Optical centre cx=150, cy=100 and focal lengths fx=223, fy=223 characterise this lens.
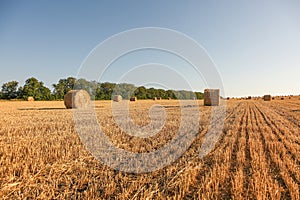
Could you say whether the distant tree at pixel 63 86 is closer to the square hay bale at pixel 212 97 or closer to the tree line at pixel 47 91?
the tree line at pixel 47 91

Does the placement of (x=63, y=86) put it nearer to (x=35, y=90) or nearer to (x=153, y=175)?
(x=35, y=90)

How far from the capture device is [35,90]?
61.0 m

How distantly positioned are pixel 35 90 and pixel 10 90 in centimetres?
814

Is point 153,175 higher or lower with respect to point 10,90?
lower

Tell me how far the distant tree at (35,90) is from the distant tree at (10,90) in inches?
128

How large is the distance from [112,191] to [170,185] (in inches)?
30.0

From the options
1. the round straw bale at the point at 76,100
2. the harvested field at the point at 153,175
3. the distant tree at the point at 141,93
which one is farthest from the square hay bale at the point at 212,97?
the distant tree at the point at 141,93

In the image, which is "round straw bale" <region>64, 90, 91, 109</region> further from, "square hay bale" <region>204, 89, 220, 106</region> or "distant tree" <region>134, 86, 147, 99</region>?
"distant tree" <region>134, 86, 147, 99</region>

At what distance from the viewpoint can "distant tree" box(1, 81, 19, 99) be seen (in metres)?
60.9

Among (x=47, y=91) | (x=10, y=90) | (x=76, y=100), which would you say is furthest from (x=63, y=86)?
(x=76, y=100)

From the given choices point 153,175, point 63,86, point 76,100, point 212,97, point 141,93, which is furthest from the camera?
point 63,86

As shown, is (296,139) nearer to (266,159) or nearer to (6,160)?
(266,159)

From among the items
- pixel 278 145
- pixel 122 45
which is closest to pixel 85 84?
pixel 122 45

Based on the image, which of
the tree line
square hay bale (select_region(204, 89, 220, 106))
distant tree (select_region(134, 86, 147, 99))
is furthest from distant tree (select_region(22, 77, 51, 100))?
square hay bale (select_region(204, 89, 220, 106))
